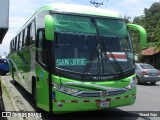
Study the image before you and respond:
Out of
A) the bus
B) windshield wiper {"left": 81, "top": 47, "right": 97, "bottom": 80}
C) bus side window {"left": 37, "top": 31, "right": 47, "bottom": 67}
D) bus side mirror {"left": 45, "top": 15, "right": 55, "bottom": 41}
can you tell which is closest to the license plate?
the bus

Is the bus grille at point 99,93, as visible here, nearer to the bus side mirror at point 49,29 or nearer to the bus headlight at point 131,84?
the bus headlight at point 131,84

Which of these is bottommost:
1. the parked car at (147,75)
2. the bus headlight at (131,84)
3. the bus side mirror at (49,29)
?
the parked car at (147,75)

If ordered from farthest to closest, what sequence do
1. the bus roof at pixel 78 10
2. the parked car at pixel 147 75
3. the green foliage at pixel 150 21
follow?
the green foliage at pixel 150 21 < the parked car at pixel 147 75 < the bus roof at pixel 78 10

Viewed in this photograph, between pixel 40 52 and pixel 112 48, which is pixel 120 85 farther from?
pixel 40 52

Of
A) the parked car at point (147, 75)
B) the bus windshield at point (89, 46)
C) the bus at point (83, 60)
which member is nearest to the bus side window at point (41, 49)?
the bus at point (83, 60)

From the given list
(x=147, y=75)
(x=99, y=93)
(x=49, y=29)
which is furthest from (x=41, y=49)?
(x=147, y=75)

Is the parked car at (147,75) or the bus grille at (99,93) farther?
the parked car at (147,75)

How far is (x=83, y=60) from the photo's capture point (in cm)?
868

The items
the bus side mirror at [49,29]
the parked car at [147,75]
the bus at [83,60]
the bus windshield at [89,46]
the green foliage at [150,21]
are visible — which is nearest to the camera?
the bus side mirror at [49,29]

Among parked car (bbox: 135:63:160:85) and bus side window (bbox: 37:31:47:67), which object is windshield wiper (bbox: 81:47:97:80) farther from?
parked car (bbox: 135:63:160:85)

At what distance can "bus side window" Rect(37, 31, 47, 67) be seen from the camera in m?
9.06

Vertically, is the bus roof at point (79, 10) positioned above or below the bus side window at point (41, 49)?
above

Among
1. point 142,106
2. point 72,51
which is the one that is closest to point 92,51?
point 72,51

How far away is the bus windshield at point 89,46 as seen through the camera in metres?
8.62
